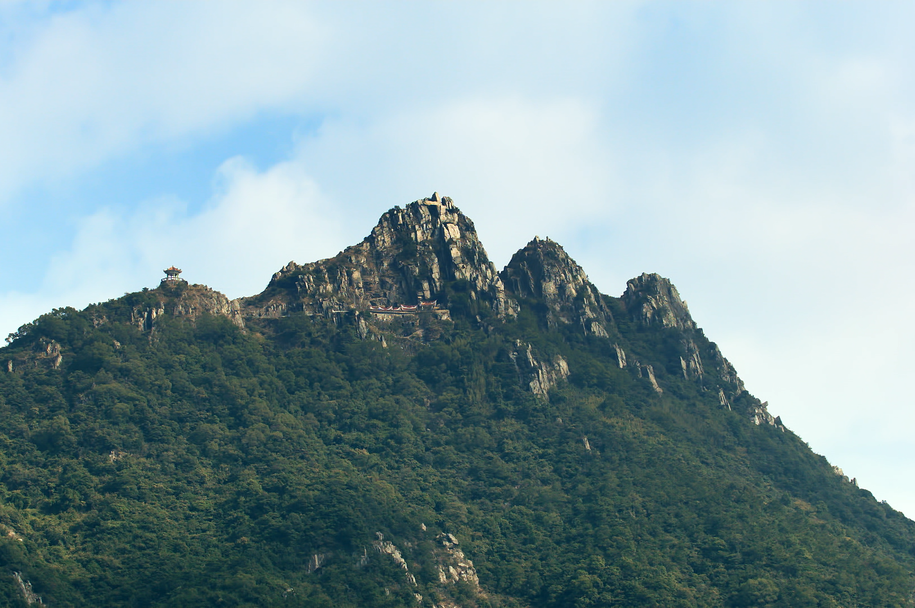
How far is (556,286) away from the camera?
190125mm

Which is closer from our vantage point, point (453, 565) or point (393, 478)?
point (453, 565)

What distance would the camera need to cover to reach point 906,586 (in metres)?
144

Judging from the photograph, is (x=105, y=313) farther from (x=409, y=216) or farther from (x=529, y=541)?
(x=529, y=541)

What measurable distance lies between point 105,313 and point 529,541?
2354 inches

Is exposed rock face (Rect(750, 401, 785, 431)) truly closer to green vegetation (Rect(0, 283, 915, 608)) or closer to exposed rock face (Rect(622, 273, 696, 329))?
green vegetation (Rect(0, 283, 915, 608))

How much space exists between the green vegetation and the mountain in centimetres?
30

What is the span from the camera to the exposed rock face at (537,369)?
6831 inches

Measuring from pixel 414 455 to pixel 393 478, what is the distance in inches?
283

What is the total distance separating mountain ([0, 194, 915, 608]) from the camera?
135 metres

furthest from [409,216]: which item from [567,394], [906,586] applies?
[906,586]

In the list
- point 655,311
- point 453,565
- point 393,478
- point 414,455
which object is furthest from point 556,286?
point 453,565

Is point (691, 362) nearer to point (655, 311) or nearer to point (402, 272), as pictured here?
point (655, 311)

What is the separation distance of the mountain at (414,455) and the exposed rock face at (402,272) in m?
0.33

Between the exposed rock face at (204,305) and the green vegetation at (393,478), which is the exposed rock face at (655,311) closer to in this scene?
the green vegetation at (393,478)
